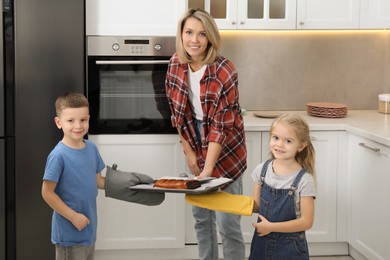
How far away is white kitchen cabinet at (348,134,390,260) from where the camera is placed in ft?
12.6

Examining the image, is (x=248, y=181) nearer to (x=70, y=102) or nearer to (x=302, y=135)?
(x=302, y=135)

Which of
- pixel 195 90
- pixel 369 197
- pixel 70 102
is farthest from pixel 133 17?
pixel 369 197

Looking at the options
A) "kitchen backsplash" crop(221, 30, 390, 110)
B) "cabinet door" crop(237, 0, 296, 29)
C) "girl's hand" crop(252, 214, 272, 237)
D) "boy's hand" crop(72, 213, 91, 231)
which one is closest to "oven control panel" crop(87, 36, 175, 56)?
"cabinet door" crop(237, 0, 296, 29)

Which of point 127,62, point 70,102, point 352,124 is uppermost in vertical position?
point 127,62

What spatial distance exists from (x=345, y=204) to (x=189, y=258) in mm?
983

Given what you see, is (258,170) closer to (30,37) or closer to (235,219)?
(235,219)

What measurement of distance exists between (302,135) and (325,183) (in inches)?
60.6

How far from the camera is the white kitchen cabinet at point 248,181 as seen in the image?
423 cm

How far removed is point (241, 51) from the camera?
4844 millimetres

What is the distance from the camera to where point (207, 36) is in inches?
133

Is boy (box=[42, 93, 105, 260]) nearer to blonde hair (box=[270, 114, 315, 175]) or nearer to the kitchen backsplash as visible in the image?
blonde hair (box=[270, 114, 315, 175])

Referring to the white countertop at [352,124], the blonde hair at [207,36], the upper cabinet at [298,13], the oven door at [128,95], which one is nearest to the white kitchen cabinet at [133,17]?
the oven door at [128,95]

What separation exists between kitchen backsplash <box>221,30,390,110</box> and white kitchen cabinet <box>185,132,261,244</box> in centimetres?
70

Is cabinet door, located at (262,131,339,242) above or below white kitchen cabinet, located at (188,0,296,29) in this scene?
below
